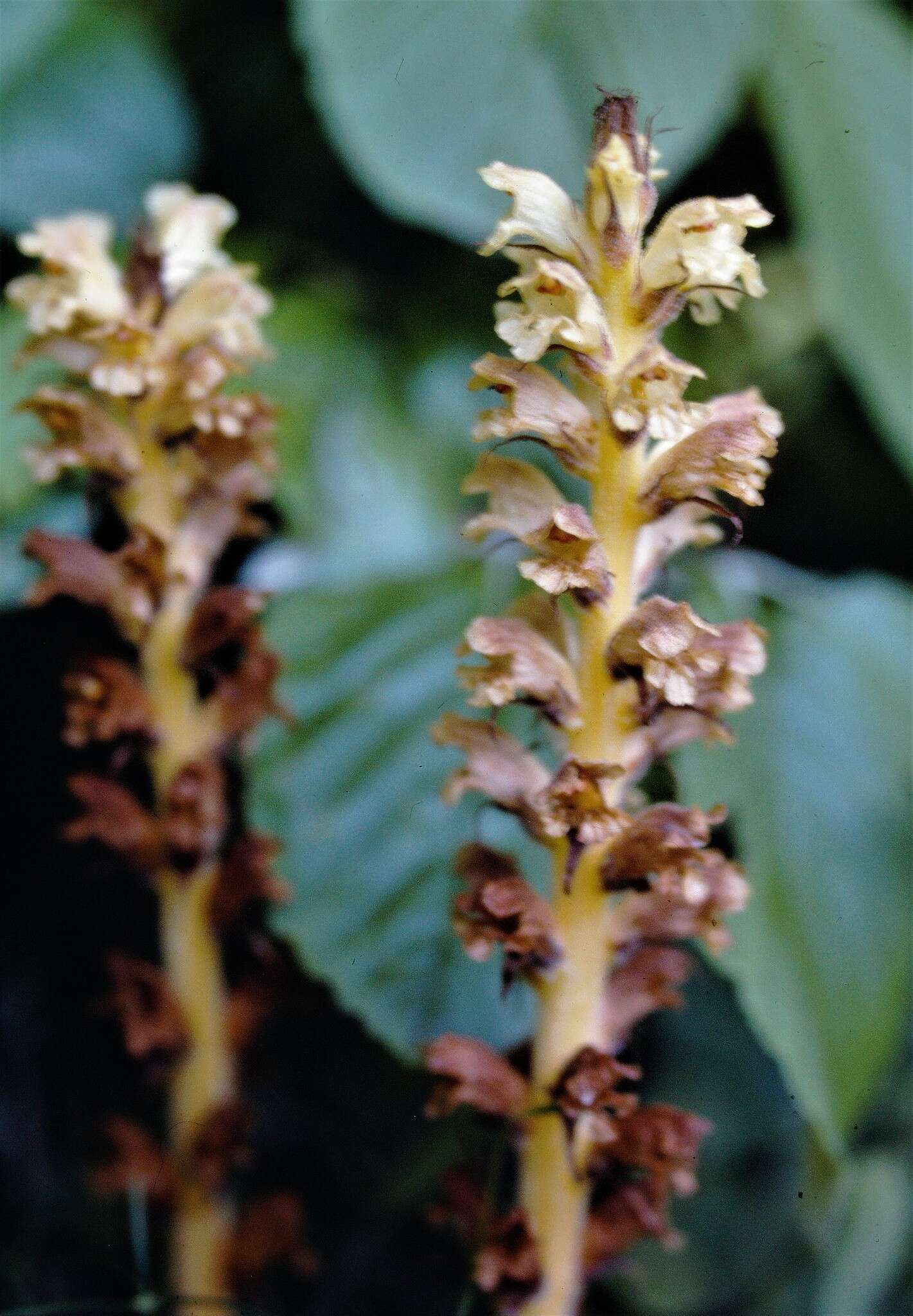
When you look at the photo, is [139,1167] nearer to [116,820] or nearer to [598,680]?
[116,820]

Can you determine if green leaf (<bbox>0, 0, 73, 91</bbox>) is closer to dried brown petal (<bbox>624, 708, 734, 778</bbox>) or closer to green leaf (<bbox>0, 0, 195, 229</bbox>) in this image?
green leaf (<bbox>0, 0, 195, 229</bbox>)

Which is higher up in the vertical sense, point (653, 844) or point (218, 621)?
A: point (218, 621)

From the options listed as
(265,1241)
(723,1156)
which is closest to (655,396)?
(265,1241)

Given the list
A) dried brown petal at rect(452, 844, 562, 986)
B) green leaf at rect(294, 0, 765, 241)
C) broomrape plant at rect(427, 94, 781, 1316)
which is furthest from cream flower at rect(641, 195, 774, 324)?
green leaf at rect(294, 0, 765, 241)

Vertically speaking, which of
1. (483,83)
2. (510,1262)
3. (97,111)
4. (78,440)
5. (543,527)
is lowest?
(510,1262)

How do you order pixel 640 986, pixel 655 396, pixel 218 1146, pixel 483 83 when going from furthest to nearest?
pixel 483 83 → pixel 218 1146 → pixel 640 986 → pixel 655 396

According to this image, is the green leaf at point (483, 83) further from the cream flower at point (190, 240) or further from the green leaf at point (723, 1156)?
the green leaf at point (723, 1156)
